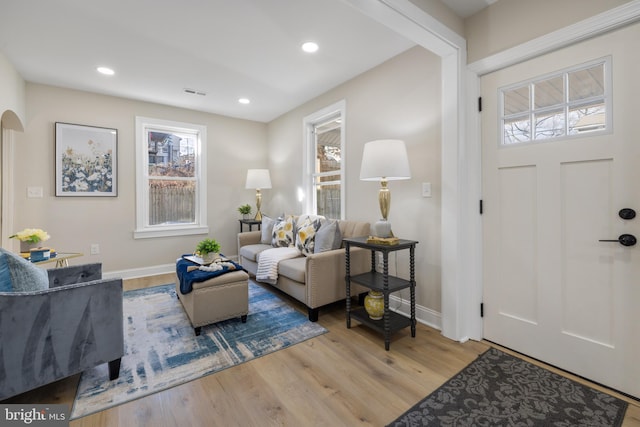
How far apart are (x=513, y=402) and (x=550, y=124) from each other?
174 centimetres

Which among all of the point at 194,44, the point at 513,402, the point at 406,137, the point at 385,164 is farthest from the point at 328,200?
the point at 513,402

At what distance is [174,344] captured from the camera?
7.36ft

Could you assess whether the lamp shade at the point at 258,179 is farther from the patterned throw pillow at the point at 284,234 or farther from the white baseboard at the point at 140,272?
the white baseboard at the point at 140,272

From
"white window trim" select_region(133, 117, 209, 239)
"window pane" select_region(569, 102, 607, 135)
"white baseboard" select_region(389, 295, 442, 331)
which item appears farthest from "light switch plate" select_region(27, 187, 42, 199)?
"window pane" select_region(569, 102, 607, 135)

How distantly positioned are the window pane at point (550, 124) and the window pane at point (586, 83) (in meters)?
0.11

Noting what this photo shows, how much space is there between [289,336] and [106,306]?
131 centimetres

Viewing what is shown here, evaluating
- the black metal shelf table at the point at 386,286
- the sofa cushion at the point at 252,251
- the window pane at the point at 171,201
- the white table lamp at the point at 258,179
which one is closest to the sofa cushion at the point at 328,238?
the black metal shelf table at the point at 386,286

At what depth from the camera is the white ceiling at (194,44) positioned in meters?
2.17

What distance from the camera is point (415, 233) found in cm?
269

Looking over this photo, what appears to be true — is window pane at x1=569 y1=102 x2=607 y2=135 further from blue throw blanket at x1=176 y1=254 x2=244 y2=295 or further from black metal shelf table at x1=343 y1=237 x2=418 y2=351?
blue throw blanket at x1=176 y1=254 x2=244 y2=295

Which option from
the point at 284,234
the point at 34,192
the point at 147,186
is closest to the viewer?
the point at 34,192

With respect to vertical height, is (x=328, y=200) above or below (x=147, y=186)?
below

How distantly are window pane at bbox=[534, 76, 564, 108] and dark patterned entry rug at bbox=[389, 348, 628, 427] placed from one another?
1.77 m

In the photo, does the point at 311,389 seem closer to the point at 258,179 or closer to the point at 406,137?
the point at 406,137
